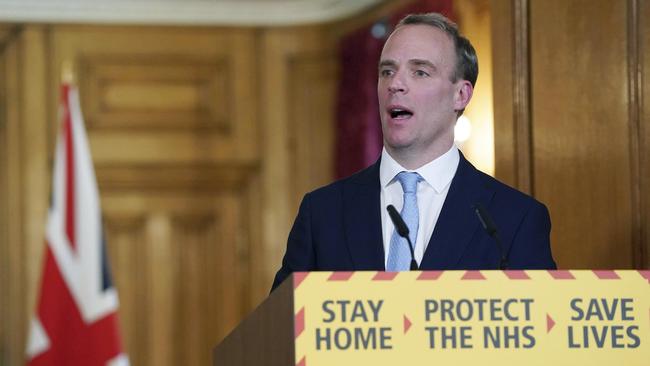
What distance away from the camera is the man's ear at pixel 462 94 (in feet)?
9.38

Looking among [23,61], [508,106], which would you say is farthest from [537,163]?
[23,61]

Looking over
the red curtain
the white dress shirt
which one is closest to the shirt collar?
the white dress shirt

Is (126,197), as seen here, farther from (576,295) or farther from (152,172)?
(576,295)

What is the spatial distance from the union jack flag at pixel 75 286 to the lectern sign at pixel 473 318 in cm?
323

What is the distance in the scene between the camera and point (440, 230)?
256cm

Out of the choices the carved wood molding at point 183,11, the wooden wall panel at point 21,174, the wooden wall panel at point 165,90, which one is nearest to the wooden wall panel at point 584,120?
the carved wood molding at point 183,11

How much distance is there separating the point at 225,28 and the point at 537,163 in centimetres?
336

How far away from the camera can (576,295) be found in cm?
192

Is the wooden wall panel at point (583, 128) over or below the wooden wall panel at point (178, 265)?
over

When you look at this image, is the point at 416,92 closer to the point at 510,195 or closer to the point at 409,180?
the point at 409,180

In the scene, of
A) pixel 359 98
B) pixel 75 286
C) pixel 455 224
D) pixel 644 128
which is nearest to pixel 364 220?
pixel 455 224

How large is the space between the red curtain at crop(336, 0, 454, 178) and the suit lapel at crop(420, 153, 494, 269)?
3459 mm

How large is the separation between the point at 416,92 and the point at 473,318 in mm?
939

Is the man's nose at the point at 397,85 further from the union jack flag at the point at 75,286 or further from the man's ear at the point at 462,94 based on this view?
the union jack flag at the point at 75,286
